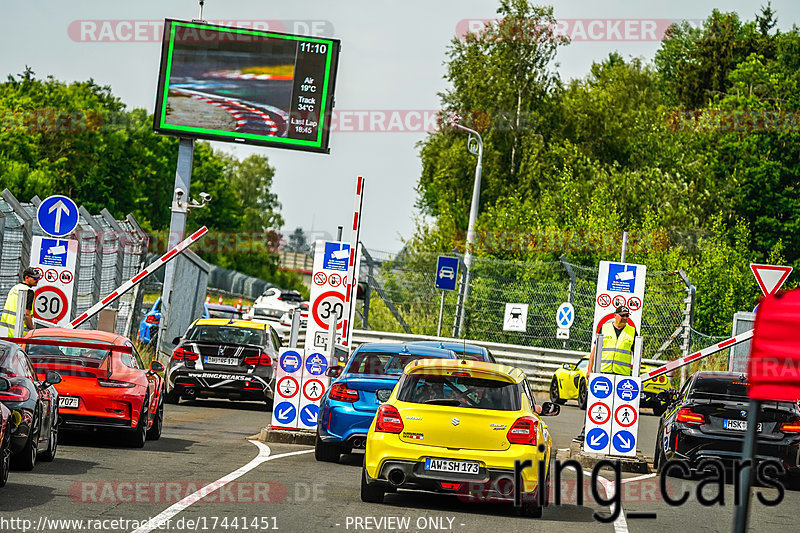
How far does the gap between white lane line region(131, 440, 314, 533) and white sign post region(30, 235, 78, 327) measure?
4269mm

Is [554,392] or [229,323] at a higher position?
[229,323]

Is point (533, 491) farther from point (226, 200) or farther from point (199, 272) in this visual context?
point (226, 200)

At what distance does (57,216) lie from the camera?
1867 centimetres

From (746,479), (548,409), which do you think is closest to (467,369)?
(548,409)

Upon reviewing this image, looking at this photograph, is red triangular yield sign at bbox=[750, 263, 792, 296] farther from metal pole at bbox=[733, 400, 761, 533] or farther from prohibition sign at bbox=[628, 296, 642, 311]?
metal pole at bbox=[733, 400, 761, 533]

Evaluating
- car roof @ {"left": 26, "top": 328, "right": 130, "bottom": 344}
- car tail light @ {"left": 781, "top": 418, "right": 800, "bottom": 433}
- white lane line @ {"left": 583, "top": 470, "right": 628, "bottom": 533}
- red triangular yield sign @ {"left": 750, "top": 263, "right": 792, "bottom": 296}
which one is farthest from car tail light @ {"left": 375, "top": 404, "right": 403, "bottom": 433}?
red triangular yield sign @ {"left": 750, "top": 263, "right": 792, "bottom": 296}

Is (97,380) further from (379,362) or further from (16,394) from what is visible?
(379,362)

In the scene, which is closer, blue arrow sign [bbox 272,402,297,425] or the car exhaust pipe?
the car exhaust pipe

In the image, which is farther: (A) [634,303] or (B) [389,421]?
(A) [634,303]

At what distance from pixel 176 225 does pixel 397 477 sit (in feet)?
69.3

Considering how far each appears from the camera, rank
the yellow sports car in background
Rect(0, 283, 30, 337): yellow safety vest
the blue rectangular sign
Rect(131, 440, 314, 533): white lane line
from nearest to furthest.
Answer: Rect(131, 440, 314, 533): white lane line
Rect(0, 283, 30, 337): yellow safety vest
the yellow sports car in background
the blue rectangular sign

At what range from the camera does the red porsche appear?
1502 centimetres

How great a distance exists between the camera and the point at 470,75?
6159 cm

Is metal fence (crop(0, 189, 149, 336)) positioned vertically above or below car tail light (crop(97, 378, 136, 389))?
above
